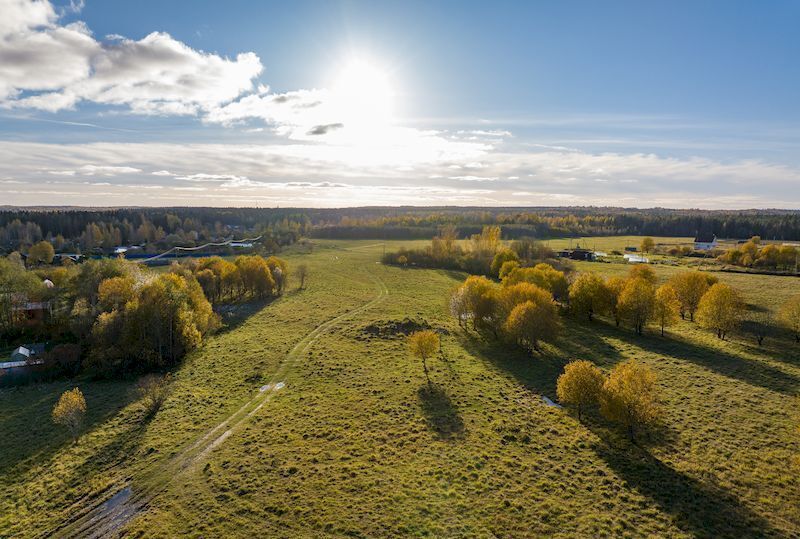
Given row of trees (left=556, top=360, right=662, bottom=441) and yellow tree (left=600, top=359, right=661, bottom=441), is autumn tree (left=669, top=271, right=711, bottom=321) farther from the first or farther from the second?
yellow tree (left=600, top=359, right=661, bottom=441)

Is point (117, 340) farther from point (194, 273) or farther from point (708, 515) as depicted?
point (708, 515)

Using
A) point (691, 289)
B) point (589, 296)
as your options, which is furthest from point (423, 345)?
point (691, 289)

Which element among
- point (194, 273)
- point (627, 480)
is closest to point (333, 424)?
point (627, 480)

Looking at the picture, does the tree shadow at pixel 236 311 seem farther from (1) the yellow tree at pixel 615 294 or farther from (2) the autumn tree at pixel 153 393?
(1) the yellow tree at pixel 615 294

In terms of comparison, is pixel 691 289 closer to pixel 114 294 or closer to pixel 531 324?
pixel 531 324

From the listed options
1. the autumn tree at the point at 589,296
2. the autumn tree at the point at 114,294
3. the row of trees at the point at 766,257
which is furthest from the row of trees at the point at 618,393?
the row of trees at the point at 766,257
